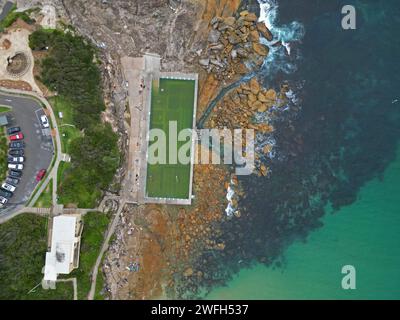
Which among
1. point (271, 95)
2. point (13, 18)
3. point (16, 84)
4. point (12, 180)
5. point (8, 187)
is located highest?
point (13, 18)

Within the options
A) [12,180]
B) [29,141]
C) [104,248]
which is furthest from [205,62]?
[12,180]

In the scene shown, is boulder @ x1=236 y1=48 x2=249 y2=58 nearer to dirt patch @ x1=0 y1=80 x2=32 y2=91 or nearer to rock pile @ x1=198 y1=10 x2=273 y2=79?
rock pile @ x1=198 y1=10 x2=273 y2=79

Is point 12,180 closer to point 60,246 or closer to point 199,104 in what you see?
point 60,246

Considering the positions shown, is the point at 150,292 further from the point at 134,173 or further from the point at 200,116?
the point at 200,116

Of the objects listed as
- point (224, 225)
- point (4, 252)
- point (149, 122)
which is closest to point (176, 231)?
point (224, 225)

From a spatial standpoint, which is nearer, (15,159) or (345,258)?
(15,159)

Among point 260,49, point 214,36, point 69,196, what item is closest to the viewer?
point 69,196

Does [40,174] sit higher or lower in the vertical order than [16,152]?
lower
